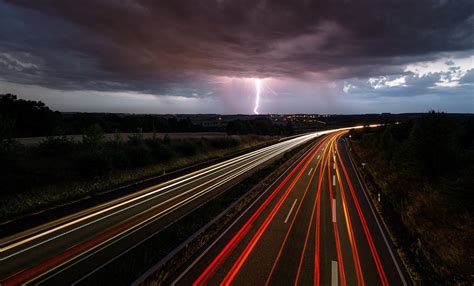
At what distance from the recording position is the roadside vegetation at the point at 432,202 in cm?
993

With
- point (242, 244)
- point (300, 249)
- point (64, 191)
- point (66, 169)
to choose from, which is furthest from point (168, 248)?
point (66, 169)

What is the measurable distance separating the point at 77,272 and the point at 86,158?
13.9 metres

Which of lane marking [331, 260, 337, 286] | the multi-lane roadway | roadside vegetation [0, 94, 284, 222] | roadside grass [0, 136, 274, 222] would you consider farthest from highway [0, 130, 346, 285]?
lane marking [331, 260, 337, 286]

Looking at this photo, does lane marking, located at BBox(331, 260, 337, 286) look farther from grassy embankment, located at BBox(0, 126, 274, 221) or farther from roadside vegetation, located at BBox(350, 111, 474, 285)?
grassy embankment, located at BBox(0, 126, 274, 221)

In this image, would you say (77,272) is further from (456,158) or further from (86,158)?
(456,158)

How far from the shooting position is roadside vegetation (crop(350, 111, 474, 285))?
32.6ft

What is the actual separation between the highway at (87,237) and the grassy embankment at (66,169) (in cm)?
345

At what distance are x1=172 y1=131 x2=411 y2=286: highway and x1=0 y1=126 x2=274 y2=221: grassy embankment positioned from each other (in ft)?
39.2

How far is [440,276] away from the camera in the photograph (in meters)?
9.02

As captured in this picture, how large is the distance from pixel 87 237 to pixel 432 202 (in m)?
21.1

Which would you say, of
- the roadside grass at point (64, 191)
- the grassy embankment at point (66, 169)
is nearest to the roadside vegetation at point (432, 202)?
the roadside grass at point (64, 191)

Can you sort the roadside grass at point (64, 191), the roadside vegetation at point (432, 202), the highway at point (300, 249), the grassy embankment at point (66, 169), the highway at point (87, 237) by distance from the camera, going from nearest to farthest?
the highway at point (300, 249) → the highway at point (87, 237) → the roadside vegetation at point (432, 202) → the roadside grass at point (64, 191) → the grassy embankment at point (66, 169)

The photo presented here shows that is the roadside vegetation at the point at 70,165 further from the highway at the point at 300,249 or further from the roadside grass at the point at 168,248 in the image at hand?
the highway at the point at 300,249

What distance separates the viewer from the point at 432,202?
15805 mm
